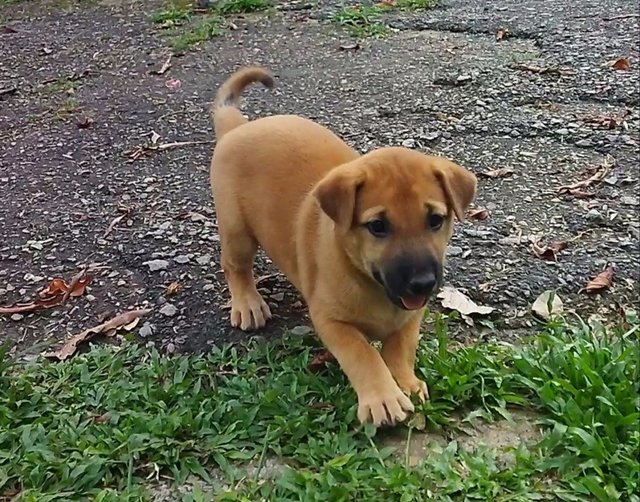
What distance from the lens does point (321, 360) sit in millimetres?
3545

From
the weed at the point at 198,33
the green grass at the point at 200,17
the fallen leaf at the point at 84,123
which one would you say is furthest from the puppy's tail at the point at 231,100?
the green grass at the point at 200,17

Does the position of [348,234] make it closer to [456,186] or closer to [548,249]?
[456,186]

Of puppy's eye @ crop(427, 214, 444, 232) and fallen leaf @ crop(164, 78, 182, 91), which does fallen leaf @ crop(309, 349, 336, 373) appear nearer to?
puppy's eye @ crop(427, 214, 444, 232)

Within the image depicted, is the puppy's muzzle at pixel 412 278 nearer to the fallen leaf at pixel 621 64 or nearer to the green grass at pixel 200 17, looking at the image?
the fallen leaf at pixel 621 64

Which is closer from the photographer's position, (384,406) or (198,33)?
(384,406)

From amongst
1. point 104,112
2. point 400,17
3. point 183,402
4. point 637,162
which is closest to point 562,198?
point 637,162

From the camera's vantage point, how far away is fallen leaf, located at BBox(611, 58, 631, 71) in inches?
248

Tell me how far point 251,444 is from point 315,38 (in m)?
5.66

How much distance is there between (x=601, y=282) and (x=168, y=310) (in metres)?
1.92

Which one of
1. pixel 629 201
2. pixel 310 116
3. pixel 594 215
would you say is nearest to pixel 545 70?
pixel 310 116

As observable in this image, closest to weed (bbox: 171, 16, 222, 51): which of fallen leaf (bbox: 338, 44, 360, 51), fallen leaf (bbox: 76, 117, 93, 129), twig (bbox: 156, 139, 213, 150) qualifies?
fallen leaf (bbox: 338, 44, 360, 51)

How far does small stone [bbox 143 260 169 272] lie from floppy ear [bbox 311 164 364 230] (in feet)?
4.81

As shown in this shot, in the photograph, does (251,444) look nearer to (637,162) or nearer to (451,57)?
(637,162)

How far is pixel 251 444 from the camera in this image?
3.09 meters
